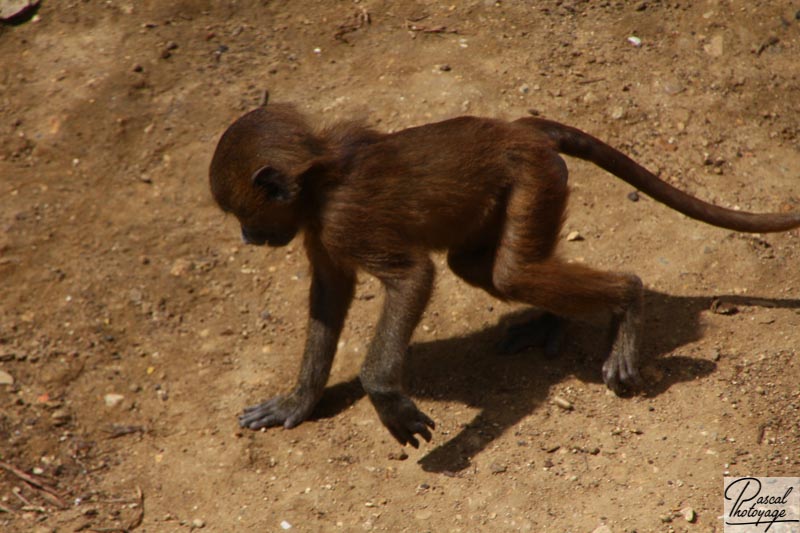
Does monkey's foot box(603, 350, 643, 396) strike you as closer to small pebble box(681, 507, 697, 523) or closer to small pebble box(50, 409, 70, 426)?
small pebble box(681, 507, 697, 523)

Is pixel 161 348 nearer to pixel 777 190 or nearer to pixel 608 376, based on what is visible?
pixel 608 376

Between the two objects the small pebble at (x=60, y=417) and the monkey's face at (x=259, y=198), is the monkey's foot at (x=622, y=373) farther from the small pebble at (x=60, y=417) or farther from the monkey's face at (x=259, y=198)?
the small pebble at (x=60, y=417)

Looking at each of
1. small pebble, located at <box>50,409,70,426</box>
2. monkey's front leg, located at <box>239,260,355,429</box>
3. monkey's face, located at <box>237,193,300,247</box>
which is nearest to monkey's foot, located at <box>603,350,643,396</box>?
monkey's front leg, located at <box>239,260,355,429</box>

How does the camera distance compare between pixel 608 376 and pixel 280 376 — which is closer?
pixel 608 376

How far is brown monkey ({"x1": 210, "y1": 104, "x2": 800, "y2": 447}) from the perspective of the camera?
5273 mm

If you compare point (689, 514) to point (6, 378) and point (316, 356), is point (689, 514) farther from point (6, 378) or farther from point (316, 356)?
point (6, 378)

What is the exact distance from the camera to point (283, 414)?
19.7 ft

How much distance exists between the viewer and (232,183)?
17.2 feet

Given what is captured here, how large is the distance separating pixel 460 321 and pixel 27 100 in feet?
13.4

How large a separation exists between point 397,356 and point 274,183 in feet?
3.84

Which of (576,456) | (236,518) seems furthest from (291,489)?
(576,456)

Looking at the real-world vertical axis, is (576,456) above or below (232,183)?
below

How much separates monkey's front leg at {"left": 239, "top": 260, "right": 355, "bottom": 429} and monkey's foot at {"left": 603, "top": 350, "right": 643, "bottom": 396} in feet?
5.42

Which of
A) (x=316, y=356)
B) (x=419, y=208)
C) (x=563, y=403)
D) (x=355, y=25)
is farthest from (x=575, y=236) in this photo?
(x=355, y=25)
